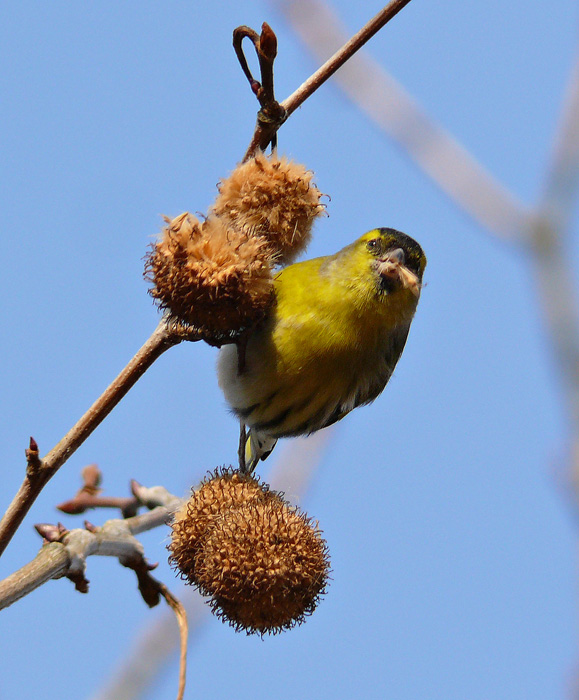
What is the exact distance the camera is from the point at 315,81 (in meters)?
2.52

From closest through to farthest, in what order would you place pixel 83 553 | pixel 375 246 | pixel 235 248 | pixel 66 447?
pixel 66 447
pixel 235 248
pixel 83 553
pixel 375 246

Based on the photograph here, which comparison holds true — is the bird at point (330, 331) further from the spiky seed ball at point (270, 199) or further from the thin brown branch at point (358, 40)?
the thin brown branch at point (358, 40)

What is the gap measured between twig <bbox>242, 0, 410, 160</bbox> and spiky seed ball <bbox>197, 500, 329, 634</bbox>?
4.03 ft

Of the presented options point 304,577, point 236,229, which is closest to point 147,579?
point 304,577

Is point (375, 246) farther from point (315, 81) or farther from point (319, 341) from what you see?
point (315, 81)

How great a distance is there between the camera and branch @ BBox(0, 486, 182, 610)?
241cm

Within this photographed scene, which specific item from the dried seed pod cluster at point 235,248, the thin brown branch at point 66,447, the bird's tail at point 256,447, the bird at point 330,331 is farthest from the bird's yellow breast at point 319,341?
the thin brown branch at point 66,447

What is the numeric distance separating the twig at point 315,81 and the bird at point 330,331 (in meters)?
0.72

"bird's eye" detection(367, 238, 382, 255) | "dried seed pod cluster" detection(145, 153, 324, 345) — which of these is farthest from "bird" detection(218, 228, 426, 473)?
"dried seed pod cluster" detection(145, 153, 324, 345)

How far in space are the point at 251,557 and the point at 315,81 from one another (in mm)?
1492

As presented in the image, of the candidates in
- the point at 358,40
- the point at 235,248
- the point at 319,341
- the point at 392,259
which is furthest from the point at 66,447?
the point at 392,259

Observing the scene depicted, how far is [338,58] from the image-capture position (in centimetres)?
245

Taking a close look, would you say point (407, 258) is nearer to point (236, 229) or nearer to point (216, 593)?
point (236, 229)

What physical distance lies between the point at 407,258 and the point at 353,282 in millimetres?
281
